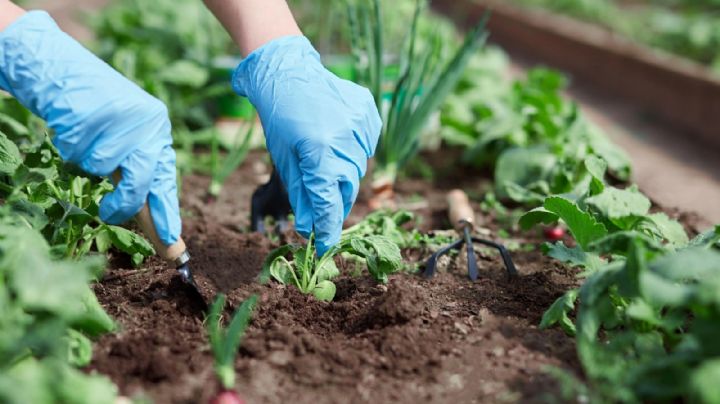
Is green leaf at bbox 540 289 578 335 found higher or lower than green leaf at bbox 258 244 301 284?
higher

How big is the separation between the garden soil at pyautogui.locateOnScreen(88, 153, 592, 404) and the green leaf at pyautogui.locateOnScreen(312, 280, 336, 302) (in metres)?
0.03

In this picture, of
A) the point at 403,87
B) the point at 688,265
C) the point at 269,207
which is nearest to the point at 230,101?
the point at 403,87

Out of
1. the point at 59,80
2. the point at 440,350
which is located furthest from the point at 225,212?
the point at 440,350

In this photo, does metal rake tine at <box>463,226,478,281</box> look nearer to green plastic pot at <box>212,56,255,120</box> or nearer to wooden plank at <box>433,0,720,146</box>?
green plastic pot at <box>212,56,255,120</box>

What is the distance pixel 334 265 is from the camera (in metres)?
2.06

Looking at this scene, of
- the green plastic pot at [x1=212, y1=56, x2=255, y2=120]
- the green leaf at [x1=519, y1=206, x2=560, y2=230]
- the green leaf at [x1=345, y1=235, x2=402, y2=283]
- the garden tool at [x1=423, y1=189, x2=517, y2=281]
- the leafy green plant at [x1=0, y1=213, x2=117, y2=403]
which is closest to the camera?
the leafy green plant at [x1=0, y1=213, x2=117, y2=403]

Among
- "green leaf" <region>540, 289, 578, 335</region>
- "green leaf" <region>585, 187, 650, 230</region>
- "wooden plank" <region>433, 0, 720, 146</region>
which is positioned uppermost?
"green leaf" <region>585, 187, 650, 230</region>

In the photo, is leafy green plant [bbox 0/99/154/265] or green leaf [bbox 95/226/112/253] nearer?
leafy green plant [bbox 0/99/154/265]

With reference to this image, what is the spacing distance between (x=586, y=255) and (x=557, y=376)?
0.41 meters

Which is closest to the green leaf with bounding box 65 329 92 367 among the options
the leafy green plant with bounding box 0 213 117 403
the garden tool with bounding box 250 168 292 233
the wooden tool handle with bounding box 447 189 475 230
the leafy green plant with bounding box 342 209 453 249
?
the leafy green plant with bounding box 0 213 117 403

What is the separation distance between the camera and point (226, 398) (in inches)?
57.0

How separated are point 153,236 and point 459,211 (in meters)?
1.09

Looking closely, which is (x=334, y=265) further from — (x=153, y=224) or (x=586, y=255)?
(x=586, y=255)

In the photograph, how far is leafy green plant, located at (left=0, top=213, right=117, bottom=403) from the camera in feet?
4.21
